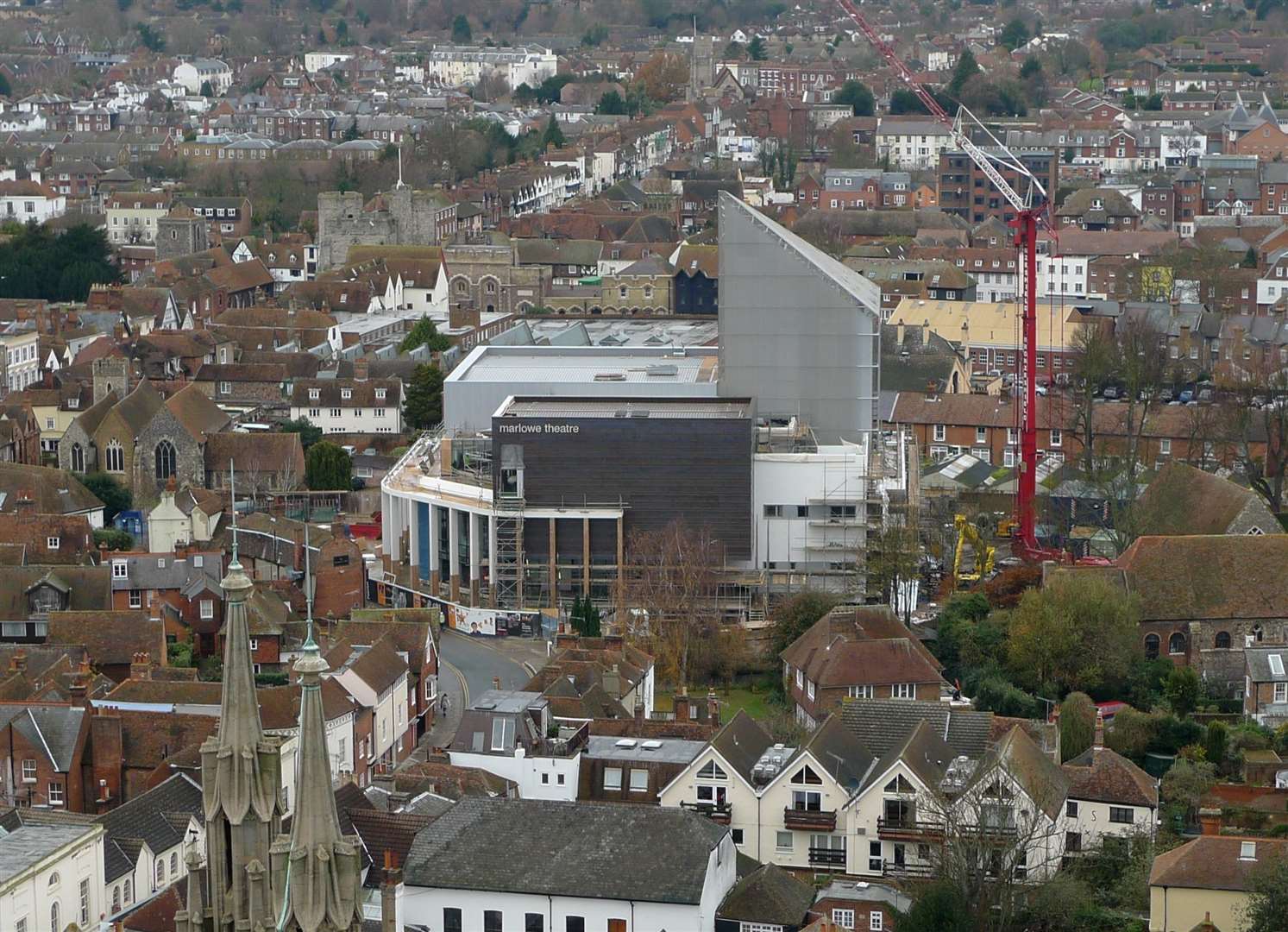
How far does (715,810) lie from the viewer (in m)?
34.2

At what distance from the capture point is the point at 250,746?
18.3 m

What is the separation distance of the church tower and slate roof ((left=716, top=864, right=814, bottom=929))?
525 inches

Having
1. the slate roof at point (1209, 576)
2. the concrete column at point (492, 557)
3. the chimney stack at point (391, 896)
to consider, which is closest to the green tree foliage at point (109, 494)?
the concrete column at point (492, 557)

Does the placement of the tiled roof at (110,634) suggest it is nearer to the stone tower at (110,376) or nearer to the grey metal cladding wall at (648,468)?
the grey metal cladding wall at (648,468)

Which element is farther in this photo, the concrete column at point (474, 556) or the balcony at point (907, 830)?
the concrete column at point (474, 556)

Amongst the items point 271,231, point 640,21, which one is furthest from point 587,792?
point 640,21

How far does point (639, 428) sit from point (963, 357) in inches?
918

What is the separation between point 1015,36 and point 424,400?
107 metres

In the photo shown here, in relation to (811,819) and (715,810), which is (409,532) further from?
(811,819)

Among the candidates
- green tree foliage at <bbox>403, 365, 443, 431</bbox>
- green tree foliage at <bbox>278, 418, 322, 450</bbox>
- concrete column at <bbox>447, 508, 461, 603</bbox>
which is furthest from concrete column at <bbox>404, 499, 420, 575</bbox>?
green tree foliage at <bbox>403, 365, 443, 431</bbox>

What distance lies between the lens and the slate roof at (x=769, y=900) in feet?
102

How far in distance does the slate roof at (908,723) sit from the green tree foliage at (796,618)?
24.2ft

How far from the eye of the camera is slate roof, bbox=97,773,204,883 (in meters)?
32.4

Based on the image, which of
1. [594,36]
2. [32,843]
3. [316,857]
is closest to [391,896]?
[32,843]
